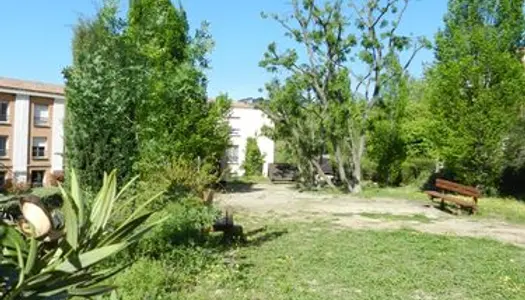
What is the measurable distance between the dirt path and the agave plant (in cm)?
1062

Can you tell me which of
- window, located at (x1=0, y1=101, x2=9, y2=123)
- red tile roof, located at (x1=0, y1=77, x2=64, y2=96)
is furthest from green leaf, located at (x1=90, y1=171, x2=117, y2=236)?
window, located at (x1=0, y1=101, x2=9, y2=123)

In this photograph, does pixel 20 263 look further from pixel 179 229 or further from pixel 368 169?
pixel 368 169

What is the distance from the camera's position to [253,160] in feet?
131

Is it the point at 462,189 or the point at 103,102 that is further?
the point at 462,189

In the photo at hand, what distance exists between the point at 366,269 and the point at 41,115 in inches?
1591

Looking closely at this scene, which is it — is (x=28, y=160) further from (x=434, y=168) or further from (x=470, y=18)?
(x=470, y=18)

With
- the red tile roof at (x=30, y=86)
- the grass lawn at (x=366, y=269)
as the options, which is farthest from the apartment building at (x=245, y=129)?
the grass lawn at (x=366, y=269)

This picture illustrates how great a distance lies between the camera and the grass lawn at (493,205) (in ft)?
49.4

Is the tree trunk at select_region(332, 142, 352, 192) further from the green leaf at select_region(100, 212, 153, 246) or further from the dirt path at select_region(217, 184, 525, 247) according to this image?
the green leaf at select_region(100, 212, 153, 246)

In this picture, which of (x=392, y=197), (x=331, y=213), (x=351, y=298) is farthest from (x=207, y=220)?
(x=392, y=197)

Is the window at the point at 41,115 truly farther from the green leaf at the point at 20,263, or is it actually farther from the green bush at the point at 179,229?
the green leaf at the point at 20,263

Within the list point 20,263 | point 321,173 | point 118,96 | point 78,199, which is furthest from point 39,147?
point 20,263

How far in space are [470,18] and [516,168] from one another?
6.35 m

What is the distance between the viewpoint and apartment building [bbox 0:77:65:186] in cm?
4009
